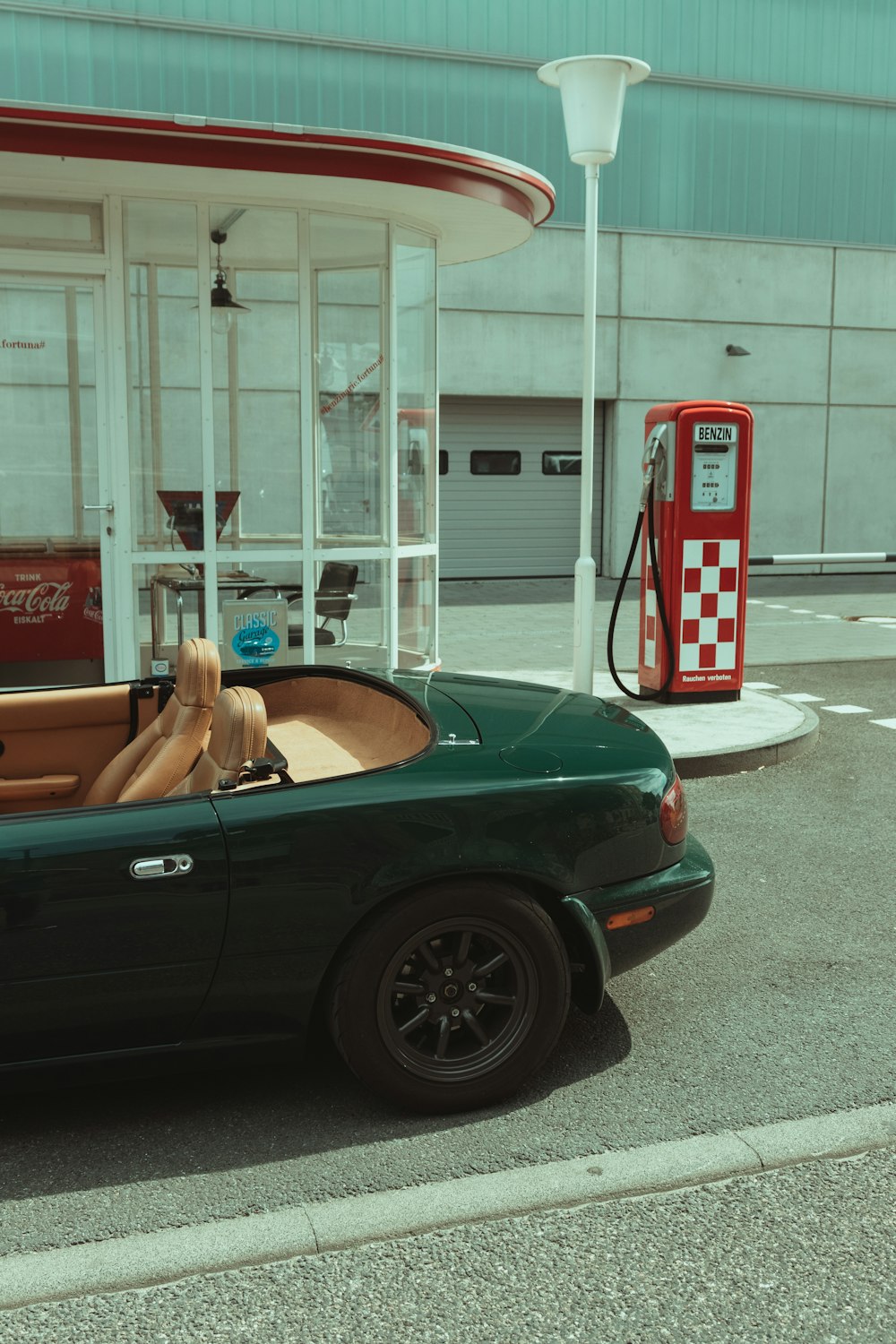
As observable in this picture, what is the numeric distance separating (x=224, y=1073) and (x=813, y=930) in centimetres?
223

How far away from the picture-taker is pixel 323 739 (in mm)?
3998

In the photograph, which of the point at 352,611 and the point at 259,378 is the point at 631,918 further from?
the point at 259,378

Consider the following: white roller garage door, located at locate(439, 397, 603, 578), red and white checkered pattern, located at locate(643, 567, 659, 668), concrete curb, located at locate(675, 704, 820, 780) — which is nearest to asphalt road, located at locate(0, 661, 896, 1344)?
concrete curb, located at locate(675, 704, 820, 780)

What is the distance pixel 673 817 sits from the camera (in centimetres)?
360

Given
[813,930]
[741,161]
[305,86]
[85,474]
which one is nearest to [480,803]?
[813,930]

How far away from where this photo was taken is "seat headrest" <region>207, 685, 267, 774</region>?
11.0 ft

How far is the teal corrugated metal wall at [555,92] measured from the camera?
50.9 ft

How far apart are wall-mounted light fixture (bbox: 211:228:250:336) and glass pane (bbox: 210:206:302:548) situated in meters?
0.01

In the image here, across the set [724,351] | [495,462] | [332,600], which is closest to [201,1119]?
[332,600]

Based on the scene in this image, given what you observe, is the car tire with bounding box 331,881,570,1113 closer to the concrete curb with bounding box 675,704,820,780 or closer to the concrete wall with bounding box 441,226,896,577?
the concrete curb with bounding box 675,704,820,780

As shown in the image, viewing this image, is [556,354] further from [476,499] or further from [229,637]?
[229,637]

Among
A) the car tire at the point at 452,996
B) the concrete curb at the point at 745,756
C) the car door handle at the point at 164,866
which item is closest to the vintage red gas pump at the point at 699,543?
the concrete curb at the point at 745,756

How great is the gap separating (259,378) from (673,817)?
19.2ft

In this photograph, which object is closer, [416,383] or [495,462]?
[416,383]
